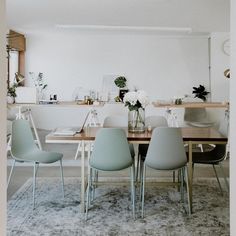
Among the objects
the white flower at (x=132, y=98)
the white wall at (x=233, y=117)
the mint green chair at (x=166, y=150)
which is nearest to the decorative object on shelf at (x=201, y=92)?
the white flower at (x=132, y=98)

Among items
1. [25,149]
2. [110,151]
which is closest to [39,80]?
[25,149]

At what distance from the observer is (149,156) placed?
292 cm

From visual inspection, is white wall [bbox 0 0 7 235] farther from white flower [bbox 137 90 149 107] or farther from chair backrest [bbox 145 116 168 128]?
chair backrest [bbox 145 116 168 128]

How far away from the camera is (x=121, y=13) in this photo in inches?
213

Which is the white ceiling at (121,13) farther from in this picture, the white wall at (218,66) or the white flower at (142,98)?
the white flower at (142,98)

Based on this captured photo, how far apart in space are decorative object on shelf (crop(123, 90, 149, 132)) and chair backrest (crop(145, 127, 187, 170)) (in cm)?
49

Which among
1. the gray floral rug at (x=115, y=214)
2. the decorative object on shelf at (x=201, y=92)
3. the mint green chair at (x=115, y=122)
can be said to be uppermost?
the decorative object on shelf at (x=201, y=92)

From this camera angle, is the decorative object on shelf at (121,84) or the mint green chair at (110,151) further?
the decorative object on shelf at (121,84)

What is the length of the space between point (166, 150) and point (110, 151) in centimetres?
53

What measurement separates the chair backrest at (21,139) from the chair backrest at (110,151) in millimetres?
889

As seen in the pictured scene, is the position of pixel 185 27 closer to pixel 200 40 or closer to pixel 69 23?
pixel 200 40

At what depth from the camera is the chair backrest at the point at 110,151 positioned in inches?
111

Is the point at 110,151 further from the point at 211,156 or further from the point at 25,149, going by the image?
the point at 211,156

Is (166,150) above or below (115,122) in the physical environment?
below
